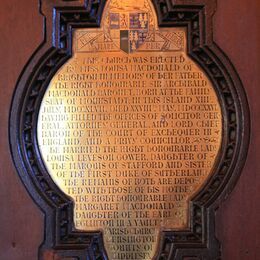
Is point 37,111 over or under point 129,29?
under

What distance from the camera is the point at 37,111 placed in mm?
1103

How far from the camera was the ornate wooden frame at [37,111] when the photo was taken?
1.05 m

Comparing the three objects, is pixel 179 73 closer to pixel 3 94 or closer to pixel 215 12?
pixel 215 12

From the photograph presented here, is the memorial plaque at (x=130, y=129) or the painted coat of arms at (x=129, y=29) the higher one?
the painted coat of arms at (x=129, y=29)

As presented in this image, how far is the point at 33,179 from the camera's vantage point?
1.07 meters

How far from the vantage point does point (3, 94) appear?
1085 mm

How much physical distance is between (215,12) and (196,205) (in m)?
0.46

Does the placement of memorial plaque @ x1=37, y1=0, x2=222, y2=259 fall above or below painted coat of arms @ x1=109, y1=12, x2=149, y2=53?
below

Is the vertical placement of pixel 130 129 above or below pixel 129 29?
below

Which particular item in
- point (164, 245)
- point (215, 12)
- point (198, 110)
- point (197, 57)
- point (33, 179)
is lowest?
point (164, 245)

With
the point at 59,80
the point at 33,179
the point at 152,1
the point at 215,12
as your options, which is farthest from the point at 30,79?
the point at 215,12

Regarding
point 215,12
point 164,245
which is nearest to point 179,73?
point 215,12

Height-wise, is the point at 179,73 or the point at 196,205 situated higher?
the point at 179,73

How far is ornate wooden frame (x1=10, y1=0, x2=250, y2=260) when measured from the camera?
41.3 inches
